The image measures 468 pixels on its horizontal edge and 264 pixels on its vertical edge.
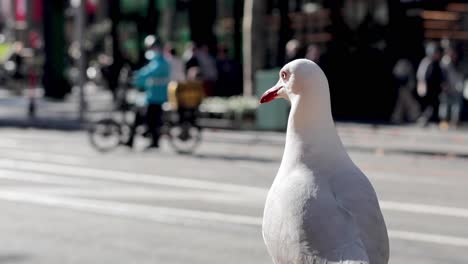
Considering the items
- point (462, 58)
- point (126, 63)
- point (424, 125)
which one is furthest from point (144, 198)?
point (126, 63)

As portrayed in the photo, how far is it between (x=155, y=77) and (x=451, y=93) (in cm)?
887

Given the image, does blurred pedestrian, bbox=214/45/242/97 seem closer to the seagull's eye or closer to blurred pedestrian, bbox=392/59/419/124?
blurred pedestrian, bbox=392/59/419/124

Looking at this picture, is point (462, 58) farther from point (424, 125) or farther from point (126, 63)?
point (126, 63)

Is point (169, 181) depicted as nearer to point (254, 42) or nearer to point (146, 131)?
point (146, 131)

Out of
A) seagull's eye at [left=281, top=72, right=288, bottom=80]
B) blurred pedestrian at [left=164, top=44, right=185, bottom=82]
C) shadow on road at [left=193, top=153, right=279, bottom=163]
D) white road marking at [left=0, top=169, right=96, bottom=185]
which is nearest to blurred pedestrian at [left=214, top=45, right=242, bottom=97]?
blurred pedestrian at [left=164, top=44, right=185, bottom=82]

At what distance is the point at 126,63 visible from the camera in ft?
111

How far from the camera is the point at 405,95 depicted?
25984 millimetres

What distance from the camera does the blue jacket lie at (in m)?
18.0

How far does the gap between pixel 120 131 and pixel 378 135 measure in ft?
19.6

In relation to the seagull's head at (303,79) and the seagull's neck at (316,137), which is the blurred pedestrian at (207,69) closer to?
the seagull's head at (303,79)

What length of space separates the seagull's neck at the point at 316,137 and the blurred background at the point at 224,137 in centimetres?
481

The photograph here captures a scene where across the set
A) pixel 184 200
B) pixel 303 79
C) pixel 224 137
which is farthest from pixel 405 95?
pixel 303 79

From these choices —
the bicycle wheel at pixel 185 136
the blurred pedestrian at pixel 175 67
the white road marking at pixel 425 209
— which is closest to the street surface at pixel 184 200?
the white road marking at pixel 425 209

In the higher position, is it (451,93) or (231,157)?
(451,93)
